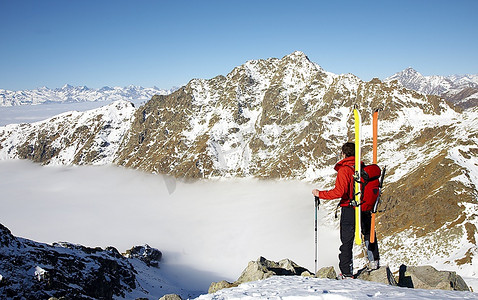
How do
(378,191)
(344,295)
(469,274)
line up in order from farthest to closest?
1. (469,274)
2. (378,191)
3. (344,295)

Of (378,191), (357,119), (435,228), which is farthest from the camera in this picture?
(435,228)

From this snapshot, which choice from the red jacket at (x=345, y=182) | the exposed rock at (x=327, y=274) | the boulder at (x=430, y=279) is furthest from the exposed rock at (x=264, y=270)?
the red jacket at (x=345, y=182)

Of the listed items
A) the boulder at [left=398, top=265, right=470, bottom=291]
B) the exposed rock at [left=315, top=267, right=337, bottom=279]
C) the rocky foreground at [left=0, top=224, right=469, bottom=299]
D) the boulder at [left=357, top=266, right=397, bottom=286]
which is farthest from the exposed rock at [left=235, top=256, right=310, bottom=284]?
the boulder at [left=398, top=265, right=470, bottom=291]

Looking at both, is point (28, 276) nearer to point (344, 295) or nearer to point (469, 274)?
point (344, 295)

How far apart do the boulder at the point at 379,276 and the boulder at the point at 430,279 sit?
1.59 m

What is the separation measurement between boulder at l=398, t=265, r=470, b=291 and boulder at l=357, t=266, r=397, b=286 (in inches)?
62.7

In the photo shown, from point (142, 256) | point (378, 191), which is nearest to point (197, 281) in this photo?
point (142, 256)

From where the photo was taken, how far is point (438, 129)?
7781 inches

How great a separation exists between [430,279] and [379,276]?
10.7ft

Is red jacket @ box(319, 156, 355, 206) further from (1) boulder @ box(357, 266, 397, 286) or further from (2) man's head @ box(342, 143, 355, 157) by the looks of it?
(1) boulder @ box(357, 266, 397, 286)

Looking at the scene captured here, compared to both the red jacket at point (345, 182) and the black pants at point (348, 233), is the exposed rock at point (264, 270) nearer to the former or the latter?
the black pants at point (348, 233)

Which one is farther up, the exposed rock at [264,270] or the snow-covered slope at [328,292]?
the snow-covered slope at [328,292]

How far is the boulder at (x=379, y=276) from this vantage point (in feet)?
42.6

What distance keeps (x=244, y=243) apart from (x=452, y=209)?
128 meters
